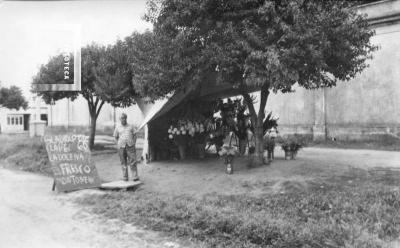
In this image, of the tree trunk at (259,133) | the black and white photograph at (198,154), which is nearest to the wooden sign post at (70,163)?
the black and white photograph at (198,154)

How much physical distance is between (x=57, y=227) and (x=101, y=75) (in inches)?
381

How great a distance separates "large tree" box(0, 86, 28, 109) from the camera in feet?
123

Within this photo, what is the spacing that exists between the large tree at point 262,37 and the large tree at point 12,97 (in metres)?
32.5

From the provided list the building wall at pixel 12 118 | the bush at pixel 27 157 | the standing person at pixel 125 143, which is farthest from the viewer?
the building wall at pixel 12 118

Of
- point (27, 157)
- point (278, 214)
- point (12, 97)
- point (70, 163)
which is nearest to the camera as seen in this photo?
point (278, 214)

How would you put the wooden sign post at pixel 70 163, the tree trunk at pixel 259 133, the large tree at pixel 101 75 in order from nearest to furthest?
the wooden sign post at pixel 70 163 < the tree trunk at pixel 259 133 < the large tree at pixel 101 75

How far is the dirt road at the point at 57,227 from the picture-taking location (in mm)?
5223

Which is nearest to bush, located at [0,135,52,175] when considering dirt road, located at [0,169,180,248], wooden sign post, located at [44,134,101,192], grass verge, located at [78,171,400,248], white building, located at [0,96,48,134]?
wooden sign post, located at [44,134,101,192]

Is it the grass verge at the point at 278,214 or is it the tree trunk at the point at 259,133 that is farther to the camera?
the tree trunk at the point at 259,133

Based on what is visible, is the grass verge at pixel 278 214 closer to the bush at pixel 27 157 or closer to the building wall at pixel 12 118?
the bush at pixel 27 157

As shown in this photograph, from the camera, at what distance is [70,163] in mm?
9078

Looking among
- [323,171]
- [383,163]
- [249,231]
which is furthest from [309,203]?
[383,163]

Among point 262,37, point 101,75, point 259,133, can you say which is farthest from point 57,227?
point 101,75

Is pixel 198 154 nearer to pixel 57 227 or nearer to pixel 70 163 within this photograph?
pixel 70 163
